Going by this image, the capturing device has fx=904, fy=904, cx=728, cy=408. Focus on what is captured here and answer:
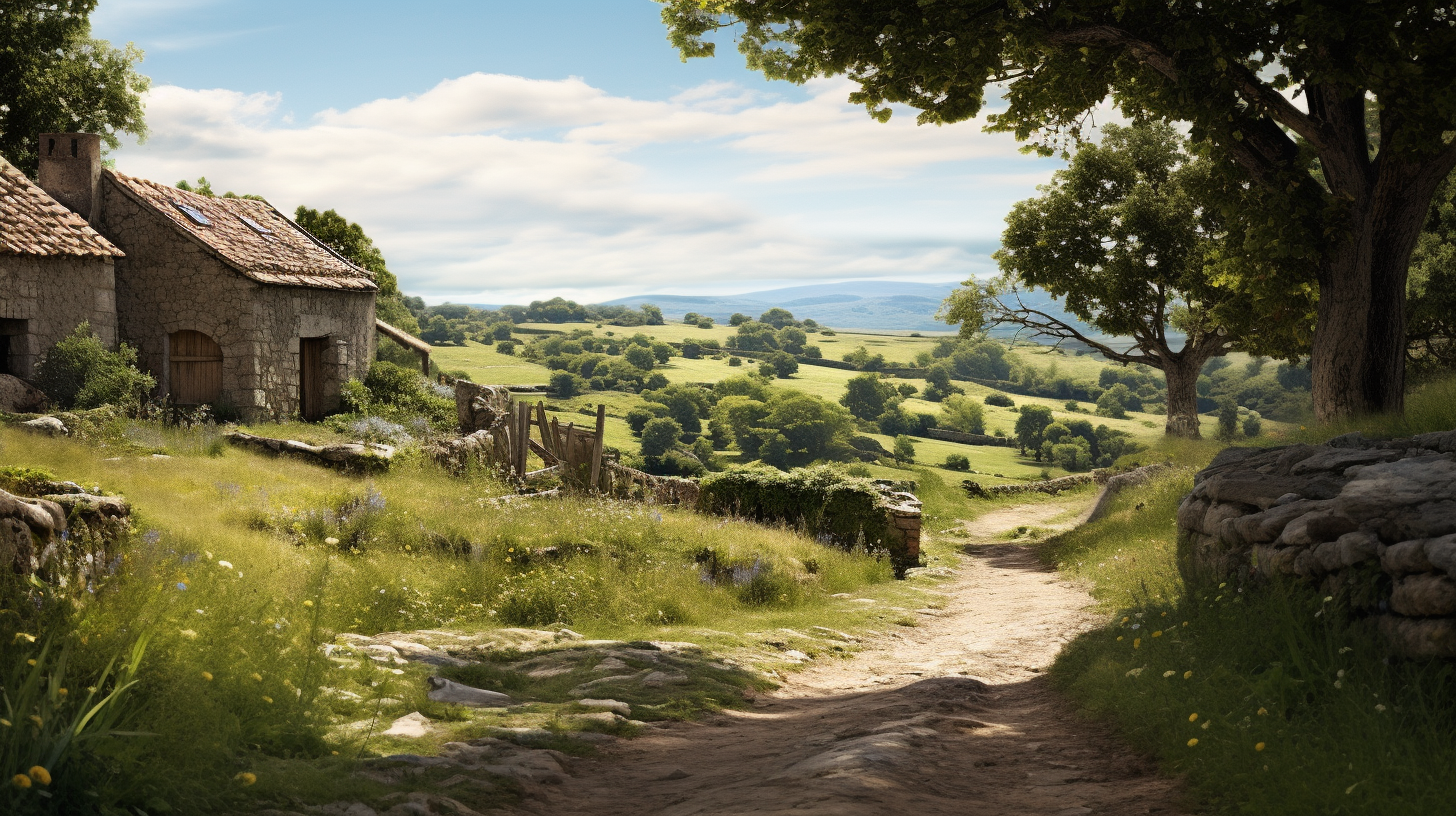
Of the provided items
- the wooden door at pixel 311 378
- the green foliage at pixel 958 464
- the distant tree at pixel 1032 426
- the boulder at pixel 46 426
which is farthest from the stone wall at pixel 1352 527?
the distant tree at pixel 1032 426

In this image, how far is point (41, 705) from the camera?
149 inches

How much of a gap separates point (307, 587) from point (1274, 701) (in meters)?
7.55

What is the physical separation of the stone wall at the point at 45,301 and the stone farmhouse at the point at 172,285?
0.11 feet

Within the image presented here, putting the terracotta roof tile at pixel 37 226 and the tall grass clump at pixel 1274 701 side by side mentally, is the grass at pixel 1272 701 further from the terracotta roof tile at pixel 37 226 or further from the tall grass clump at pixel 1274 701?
the terracotta roof tile at pixel 37 226

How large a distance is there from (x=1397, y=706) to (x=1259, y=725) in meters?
0.66

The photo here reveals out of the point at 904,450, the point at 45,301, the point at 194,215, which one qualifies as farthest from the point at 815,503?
the point at 904,450

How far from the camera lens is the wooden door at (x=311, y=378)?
25.8 m

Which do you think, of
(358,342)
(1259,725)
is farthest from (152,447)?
(1259,725)

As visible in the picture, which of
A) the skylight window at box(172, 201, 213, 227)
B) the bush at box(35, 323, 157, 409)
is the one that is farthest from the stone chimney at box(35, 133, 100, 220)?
the bush at box(35, 323, 157, 409)

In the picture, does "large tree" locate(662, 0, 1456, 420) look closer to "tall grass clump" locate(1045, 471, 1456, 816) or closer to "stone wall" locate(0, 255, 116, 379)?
"tall grass clump" locate(1045, 471, 1456, 816)

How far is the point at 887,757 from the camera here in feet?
17.4

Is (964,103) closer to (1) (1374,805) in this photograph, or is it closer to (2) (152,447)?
(1) (1374,805)

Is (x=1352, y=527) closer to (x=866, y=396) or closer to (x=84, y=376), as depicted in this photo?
(x=84, y=376)

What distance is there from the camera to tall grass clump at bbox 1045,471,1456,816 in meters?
4.33
